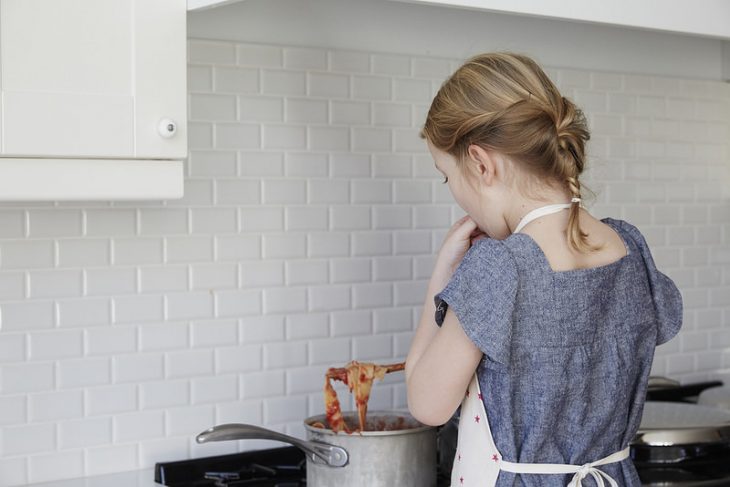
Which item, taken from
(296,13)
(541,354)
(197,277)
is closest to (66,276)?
(197,277)

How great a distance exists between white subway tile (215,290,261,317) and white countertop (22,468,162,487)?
358 millimetres

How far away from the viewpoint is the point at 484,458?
164 cm

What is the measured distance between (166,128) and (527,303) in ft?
2.09

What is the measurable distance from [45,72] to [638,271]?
3.24 ft

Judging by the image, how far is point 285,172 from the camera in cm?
223

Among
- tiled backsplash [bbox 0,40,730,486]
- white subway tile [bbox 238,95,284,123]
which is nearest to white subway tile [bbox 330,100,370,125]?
tiled backsplash [bbox 0,40,730,486]

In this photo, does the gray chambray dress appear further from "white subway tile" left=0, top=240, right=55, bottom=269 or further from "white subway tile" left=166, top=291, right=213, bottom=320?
"white subway tile" left=0, top=240, right=55, bottom=269

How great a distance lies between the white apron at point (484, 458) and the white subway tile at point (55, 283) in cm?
80

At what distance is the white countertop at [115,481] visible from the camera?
6.50 feet

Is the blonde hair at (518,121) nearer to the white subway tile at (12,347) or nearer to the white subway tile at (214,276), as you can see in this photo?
the white subway tile at (214,276)

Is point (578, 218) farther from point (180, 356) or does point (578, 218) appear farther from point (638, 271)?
point (180, 356)

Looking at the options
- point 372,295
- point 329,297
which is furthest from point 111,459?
point 372,295

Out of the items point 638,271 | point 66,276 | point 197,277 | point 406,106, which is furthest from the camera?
point 406,106

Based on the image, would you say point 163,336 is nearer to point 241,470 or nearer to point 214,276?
point 214,276
